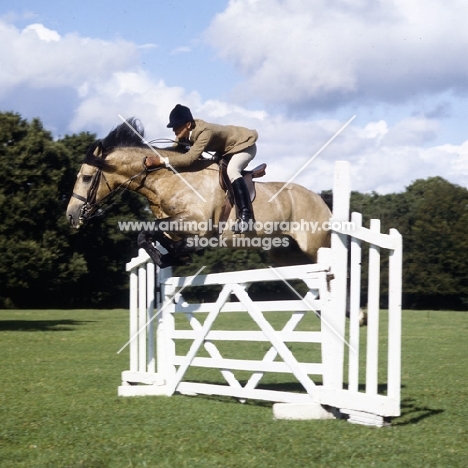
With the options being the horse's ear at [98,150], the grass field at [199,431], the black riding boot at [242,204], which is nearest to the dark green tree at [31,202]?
the grass field at [199,431]

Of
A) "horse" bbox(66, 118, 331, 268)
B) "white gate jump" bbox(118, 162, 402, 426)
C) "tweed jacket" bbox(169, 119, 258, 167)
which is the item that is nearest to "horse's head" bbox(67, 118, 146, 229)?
"horse" bbox(66, 118, 331, 268)

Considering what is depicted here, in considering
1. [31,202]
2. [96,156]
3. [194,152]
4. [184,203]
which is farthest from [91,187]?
[31,202]

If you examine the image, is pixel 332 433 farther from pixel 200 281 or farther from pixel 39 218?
pixel 39 218

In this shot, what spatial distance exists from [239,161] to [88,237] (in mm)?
27459

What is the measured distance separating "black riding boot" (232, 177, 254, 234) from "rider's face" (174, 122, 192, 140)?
680 millimetres

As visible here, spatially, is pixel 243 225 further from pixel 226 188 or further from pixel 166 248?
pixel 166 248

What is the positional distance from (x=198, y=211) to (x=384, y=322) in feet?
50.2

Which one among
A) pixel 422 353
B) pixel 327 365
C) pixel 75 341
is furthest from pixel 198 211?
pixel 75 341

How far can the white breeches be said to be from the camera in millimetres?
7473

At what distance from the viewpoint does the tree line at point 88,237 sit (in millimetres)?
21469

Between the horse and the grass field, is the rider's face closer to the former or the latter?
the horse

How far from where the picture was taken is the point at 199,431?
5.01 metres

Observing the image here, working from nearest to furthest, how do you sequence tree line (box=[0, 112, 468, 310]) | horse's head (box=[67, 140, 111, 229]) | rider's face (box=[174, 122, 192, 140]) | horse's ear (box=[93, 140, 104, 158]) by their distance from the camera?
rider's face (box=[174, 122, 192, 140]) → horse's head (box=[67, 140, 111, 229]) → horse's ear (box=[93, 140, 104, 158]) → tree line (box=[0, 112, 468, 310])

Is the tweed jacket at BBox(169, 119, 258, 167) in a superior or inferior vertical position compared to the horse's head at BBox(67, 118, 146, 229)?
superior
